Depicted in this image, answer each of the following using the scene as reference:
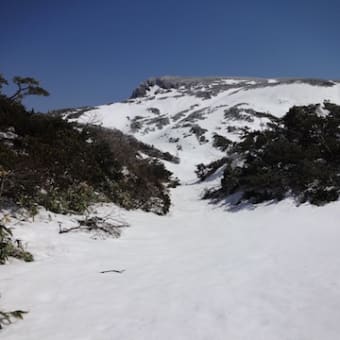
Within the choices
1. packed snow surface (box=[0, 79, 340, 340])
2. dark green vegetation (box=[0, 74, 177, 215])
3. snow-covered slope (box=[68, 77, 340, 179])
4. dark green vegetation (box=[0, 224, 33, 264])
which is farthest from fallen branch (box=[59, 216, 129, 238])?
snow-covered slope (box=[68, 77, 340, 179])

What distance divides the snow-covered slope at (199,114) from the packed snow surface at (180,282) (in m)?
22.7

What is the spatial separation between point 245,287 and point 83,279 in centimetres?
212

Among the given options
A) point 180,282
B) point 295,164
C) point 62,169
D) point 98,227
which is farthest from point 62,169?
point 295,164

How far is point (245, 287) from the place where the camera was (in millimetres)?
4059

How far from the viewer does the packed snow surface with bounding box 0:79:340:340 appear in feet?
10.2

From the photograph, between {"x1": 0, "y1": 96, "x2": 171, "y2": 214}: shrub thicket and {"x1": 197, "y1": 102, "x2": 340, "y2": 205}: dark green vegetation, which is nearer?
{"x1": 0, "y1": 96, "x2": 171, "y2": 214}: shrub thicket

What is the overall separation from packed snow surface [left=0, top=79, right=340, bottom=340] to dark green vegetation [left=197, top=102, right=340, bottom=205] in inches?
85.8

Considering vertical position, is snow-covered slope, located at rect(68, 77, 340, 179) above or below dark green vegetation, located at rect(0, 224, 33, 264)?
above

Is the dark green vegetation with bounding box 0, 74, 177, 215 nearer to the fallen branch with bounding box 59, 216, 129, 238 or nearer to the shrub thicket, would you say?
the shrub thicket

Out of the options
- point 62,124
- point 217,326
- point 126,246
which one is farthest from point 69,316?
point 62,124

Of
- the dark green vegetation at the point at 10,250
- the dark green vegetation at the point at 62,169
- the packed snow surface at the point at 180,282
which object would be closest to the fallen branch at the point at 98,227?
the packed snow surface at the point at 180,282

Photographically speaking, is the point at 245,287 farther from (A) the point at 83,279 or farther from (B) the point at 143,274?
(A) the point at 83,279

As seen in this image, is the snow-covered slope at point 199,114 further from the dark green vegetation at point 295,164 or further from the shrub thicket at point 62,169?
the shrub thicket at point 62,169

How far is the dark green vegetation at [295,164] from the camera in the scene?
36.9 ft
